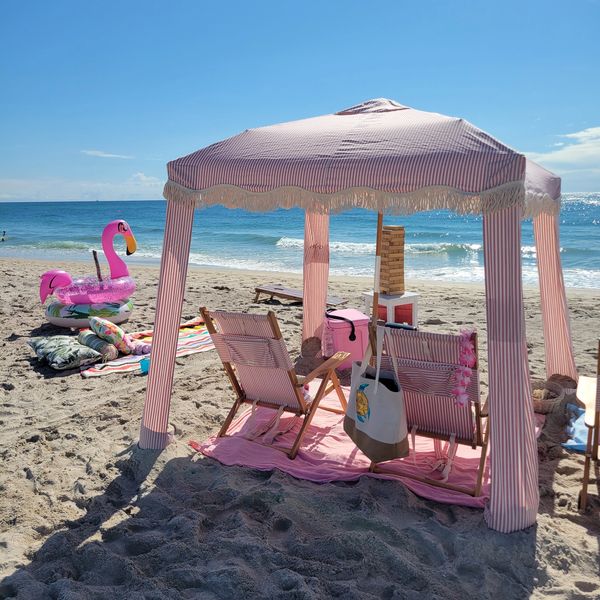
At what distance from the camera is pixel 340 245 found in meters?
23.8

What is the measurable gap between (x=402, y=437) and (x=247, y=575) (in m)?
1.19

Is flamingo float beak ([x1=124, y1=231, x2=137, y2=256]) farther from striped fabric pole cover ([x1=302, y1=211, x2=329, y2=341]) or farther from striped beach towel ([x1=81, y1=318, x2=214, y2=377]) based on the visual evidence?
striped fabric pole cover ([x1=302, y1=211, x2=329, y2=341])

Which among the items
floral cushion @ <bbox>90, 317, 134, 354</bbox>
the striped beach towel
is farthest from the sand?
floral cushion @ <bbox>90, 317, 134, 354</bbox>

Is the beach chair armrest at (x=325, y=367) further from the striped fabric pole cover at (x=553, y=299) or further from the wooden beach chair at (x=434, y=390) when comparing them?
the striped fabric pole cover at (x=553, y=299)

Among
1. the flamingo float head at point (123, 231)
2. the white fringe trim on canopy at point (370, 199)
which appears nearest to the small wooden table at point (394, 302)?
the white fringe trim on canopy at point (370, 199)

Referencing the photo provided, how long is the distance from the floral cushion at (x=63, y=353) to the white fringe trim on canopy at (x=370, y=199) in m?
2.66

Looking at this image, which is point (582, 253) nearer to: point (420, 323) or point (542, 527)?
point (420, 323)

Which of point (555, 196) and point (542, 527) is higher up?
point (555, 196)

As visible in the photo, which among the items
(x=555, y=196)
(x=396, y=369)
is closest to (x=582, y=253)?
(x=555, y=196)

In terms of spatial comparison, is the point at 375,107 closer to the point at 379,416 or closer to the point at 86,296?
the point at 379,416

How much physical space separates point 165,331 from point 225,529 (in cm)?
141

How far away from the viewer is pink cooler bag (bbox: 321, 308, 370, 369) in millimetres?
5785

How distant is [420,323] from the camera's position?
766 cm

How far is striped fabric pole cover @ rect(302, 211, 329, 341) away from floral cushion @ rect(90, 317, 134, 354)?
1874 millimetres
